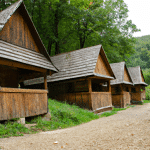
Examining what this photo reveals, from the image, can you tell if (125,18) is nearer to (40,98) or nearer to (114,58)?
(114,58)

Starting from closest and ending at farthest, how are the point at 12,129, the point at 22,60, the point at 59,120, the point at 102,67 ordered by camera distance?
the point at 12,129
the point at 22,60
the point at 59,120
the point at 102,67

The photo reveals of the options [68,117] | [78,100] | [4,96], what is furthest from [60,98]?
[4,96]

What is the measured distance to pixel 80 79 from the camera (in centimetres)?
1286

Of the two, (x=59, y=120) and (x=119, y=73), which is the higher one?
(x=119, y=73)

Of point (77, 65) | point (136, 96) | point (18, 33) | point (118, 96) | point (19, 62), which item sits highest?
point (18, 33)

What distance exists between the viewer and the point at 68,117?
959 centimetres

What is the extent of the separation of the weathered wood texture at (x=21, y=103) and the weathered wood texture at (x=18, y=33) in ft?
8.39

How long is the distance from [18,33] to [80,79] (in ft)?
19.1

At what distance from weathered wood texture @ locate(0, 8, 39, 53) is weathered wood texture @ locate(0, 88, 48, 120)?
2.56m

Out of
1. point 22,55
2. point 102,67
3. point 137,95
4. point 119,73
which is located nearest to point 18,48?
point 22,55

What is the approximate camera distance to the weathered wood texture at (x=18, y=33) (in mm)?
8156

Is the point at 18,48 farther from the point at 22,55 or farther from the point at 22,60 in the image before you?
the point at 22,60

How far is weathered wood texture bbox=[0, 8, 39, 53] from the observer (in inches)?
321

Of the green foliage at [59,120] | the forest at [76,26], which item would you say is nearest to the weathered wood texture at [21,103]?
the green foliage at [59,120]
